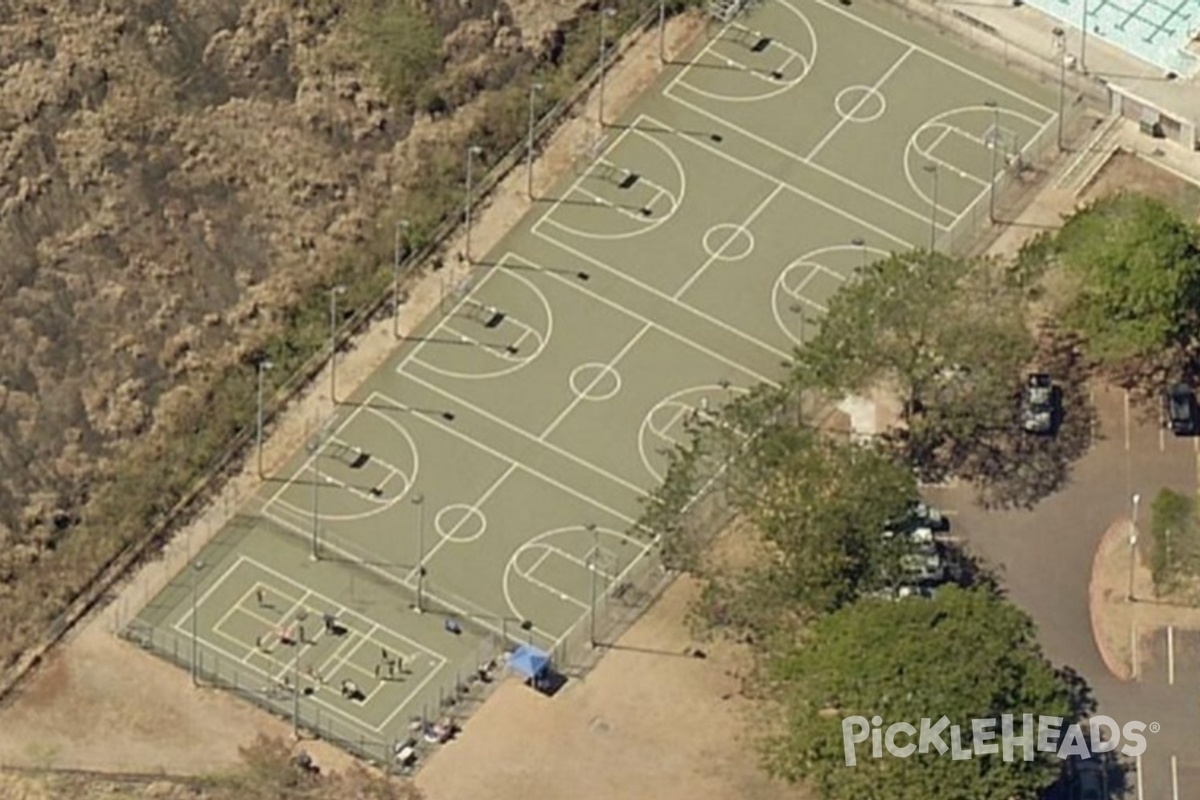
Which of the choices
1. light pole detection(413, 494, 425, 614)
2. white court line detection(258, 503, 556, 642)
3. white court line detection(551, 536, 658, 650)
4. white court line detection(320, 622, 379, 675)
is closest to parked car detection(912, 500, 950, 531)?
white court line detection(551, 536, 658, 650)

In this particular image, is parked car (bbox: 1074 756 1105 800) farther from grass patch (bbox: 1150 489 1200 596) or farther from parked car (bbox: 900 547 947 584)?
parked car (bbox: 900 547 947 584)

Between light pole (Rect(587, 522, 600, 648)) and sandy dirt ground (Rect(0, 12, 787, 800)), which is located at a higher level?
light pole (Rect(587, 522, 600, 648))

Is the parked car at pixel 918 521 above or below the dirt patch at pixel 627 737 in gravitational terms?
above

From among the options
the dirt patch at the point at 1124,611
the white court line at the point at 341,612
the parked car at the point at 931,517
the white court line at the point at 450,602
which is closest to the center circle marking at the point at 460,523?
the white court line at the point at 450,602

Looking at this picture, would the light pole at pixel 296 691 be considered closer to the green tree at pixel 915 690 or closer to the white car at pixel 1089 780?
the green tree at pixel 915 690

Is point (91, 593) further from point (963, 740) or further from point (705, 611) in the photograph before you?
point (963, 740)
